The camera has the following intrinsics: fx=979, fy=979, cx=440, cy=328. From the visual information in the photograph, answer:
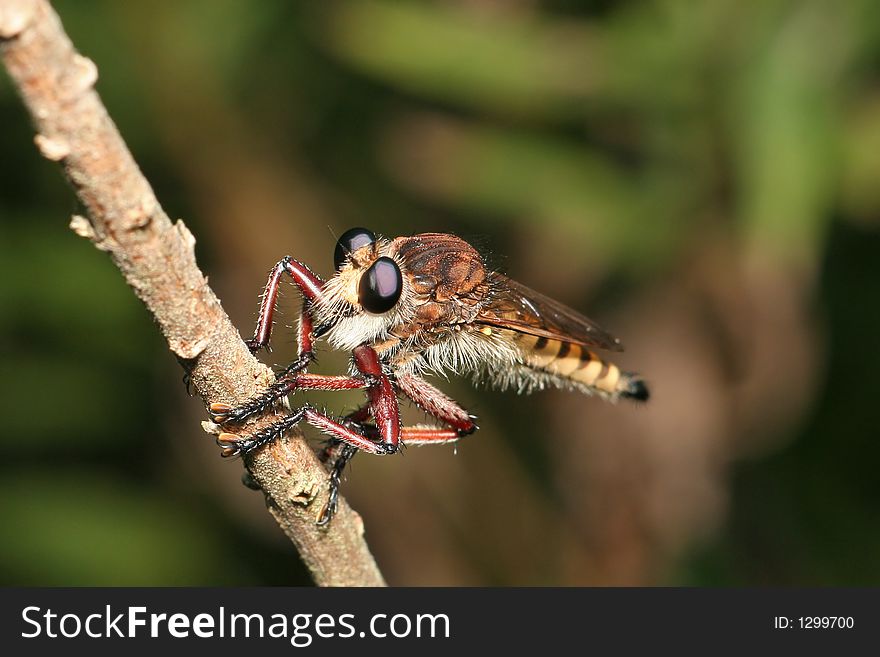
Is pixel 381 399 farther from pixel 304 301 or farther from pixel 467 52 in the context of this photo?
pixel 467 52

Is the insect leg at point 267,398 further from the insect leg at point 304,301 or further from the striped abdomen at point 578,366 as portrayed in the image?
the striped abdomen at point 578,366

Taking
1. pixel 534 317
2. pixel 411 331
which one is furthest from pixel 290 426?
pixel 534 317

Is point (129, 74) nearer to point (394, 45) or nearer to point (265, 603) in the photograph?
point (394, 45)

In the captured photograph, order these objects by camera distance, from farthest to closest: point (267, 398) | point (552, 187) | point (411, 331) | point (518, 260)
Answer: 1. point (518, 260)
2. point (552, 187)
3. point (411, 331)
4. point (267, 398)

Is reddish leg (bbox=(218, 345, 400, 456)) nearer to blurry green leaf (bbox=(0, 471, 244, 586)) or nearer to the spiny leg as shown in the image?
the spiny leg

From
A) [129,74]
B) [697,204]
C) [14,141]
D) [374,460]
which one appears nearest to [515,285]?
[697,204]

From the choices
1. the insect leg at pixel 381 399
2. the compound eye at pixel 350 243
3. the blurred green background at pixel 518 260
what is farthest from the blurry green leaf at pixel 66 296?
the insect leg at pixel 381 399

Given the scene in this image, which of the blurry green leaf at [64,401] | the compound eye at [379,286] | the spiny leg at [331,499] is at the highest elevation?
the blurry green leaf at [64,401]

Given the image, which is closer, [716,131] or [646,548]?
[716,131]
